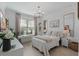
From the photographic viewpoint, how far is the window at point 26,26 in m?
1.58

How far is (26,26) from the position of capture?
5.33ft

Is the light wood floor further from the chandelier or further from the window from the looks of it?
the chandelier

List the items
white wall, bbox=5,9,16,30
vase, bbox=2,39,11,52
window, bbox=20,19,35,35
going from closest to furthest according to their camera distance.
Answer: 1. vase, bbox=2,39,11,52
2. white wall, bbox=5,9,16,30
3. window, bbox=20,19,35,35

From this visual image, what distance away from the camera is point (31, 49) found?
1.63 metres

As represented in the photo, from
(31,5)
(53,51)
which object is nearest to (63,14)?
(31,5)

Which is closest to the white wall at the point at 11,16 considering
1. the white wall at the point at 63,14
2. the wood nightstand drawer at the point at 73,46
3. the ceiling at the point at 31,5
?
the ceiling at the point at 31,5

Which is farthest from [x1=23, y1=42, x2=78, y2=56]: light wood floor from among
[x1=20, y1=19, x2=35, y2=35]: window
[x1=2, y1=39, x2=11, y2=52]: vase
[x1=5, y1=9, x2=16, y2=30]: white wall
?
[x1=5, y1=9, x2=16, y2=30]: white wall

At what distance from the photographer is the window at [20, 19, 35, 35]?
5.17 feet

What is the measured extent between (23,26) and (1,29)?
433 millimetres

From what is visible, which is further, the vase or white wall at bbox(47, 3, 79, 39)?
white wall at bbox(47, 3, 79, 39)

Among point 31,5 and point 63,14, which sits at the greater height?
point 31,5

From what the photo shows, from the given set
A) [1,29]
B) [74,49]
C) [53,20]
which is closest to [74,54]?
[74,49]

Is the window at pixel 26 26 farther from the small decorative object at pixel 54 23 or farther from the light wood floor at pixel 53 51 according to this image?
the small decorative object at pixel 54 23

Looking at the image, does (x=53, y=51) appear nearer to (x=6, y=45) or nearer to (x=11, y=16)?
(x=6, y=45)
